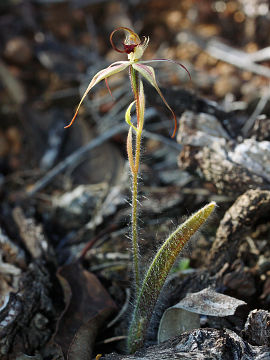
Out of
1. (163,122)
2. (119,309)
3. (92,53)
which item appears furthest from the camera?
(92,53)

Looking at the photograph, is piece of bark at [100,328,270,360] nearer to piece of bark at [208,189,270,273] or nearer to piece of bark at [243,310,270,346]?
piece of bark at [243,310,270,346]

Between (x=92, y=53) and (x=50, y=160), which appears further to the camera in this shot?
(x=92, y=53)

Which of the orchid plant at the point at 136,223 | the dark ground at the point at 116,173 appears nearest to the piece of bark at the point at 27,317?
Result: the dark ground at the point at 116,173

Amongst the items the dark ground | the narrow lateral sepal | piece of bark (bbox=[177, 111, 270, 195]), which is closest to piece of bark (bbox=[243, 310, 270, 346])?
the dark ground

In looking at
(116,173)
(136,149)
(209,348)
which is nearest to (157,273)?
(209,348)

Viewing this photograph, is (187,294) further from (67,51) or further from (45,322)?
(67,51)

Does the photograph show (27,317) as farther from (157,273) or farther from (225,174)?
(225,174)

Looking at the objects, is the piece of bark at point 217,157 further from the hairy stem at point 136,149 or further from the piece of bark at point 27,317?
the piece of bark at point 27,317

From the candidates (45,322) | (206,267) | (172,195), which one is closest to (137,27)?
(172,195)
